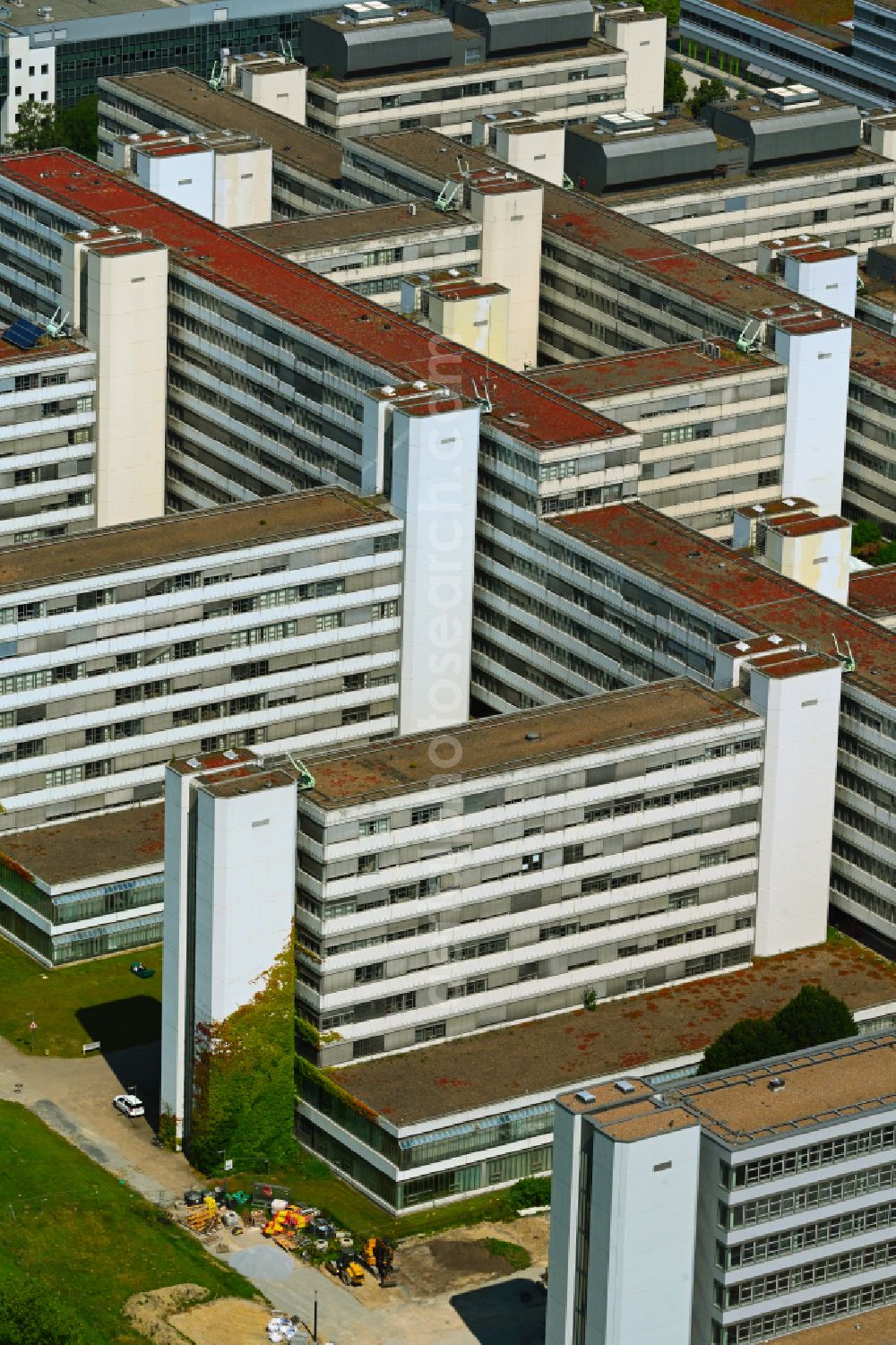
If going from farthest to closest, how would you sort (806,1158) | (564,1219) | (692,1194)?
(806,1158) < (564,1219) < (692,1194)

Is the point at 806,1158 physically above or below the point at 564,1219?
above

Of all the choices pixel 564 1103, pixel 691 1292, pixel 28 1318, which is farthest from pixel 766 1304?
pixel 28 1318

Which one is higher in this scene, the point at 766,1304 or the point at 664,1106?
the point at 664,1106

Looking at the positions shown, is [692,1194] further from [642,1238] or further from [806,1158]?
[806,1158]

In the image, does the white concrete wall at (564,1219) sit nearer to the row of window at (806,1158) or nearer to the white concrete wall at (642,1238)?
the white concrete wall at (642,1238)

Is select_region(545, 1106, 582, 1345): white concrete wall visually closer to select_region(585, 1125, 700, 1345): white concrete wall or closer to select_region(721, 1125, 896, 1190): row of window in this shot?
select_region(585, 1125, 700, 1345): white concrete wall

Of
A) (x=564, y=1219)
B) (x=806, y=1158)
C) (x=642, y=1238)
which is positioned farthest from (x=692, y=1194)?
(x=564, y=1219)

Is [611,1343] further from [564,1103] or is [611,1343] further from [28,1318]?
[28,1318]
